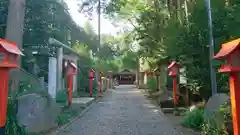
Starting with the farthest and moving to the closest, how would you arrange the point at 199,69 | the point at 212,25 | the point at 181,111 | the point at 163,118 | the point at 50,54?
the point at 50,54
the point at 181,111
the point at 163,118
the point at 199,69
the point at 212,25

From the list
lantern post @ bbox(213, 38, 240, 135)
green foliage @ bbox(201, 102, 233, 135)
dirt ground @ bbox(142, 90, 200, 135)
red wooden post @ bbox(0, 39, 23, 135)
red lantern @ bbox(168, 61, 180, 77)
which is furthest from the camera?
red lantern @ bbox(168, 61, 180, 77)

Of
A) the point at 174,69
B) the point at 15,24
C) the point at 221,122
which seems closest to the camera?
the point at 221,122

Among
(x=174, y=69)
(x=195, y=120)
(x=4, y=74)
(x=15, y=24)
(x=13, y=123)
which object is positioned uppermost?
(x=15, y=24)

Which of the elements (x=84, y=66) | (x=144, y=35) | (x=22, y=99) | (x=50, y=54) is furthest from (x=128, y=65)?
(x=22, y=99)

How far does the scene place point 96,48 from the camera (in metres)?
32.6

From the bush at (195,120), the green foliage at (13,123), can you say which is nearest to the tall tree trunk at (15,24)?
the green foliage at (13,123)

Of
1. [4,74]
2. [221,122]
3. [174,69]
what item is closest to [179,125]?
[221,122]

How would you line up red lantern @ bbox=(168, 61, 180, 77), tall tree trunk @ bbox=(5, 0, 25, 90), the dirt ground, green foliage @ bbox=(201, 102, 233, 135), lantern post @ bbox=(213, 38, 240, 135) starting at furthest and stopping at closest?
red lantern @ bbox=(168, 61, 180, 77) < tall tree trunk @ bbox=(5, 0, 25, 90) < the dirt ground < green foliage @ bbox=(201, 102, 233, 135) < lantern post @ bbox=(213, 38, 240, 135)

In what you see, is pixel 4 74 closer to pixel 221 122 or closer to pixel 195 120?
pixel 221 122

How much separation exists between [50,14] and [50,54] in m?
2.65

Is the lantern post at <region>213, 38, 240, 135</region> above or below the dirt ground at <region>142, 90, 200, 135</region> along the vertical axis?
above

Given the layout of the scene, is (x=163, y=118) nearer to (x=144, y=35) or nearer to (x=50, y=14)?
(x=50, y=14)

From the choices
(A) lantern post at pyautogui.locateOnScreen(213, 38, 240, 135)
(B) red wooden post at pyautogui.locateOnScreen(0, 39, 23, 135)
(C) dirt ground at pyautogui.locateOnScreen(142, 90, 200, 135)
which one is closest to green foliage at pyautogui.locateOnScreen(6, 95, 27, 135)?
(B) red wooden post at pyautogui.locateOnScreen(0, 39, 23, 135)

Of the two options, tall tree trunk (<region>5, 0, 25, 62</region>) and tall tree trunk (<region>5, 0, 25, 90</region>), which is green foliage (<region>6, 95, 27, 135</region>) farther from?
tall tree trunk (<region>5, 0, 25, 62</region>)
